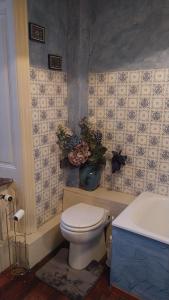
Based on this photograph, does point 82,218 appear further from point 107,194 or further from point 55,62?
point 55,62

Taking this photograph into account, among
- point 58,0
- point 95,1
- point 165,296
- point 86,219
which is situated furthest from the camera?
point 95,1

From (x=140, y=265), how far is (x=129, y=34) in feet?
6.08

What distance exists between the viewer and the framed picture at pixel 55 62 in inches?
76.1

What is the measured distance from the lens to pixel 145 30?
1859 millimetres

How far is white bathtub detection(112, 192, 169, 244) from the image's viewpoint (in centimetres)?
171

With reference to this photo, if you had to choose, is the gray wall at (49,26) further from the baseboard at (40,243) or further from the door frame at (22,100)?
the baseboard at (40,243)

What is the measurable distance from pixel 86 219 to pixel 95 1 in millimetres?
1963

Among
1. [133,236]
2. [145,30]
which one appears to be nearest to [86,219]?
[133,236]

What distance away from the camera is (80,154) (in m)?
2.11

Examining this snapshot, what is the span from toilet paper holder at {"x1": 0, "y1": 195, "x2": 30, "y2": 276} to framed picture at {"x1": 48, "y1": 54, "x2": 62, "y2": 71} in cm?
119

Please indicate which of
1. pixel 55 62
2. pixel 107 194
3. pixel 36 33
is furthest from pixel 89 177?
pixel 36 33

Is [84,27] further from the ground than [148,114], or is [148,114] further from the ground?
[84,27]

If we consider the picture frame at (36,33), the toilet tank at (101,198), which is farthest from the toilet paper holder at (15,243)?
the picture frame at (36,33)

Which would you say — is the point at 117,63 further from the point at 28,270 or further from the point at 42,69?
the point at 28,270
